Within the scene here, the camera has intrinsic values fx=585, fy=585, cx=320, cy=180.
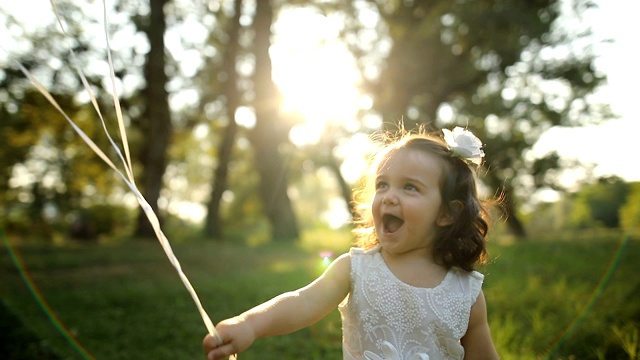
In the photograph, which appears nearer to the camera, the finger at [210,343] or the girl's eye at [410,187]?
the finger at [210,343]

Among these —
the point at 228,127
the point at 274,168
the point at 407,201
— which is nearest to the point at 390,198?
the point at 407,201

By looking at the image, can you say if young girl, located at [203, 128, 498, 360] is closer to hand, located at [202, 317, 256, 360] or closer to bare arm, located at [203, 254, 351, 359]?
bare arm, located at [203, 254, 351, 359]

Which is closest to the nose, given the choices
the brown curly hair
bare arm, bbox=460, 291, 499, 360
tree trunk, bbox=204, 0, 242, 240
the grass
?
the brown curly hair

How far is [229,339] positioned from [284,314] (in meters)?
0.36

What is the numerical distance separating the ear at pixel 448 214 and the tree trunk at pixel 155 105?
1069 centimetres

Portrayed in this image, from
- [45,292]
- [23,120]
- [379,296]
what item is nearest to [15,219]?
[23,120]

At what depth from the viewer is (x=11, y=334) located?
4.92m

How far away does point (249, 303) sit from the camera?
21.3 ft

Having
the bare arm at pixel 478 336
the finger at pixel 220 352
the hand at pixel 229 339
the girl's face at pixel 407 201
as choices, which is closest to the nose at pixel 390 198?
the girl's face at pixel 407 201

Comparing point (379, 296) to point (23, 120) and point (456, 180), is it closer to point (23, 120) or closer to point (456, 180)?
point (456, 180)

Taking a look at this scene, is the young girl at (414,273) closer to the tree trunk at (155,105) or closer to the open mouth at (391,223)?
the open mouth at (391,223)

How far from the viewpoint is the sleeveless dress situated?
222 centimetres

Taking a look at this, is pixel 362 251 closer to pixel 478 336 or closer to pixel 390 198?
pixel 390 198

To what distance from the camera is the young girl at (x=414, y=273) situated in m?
2.23
